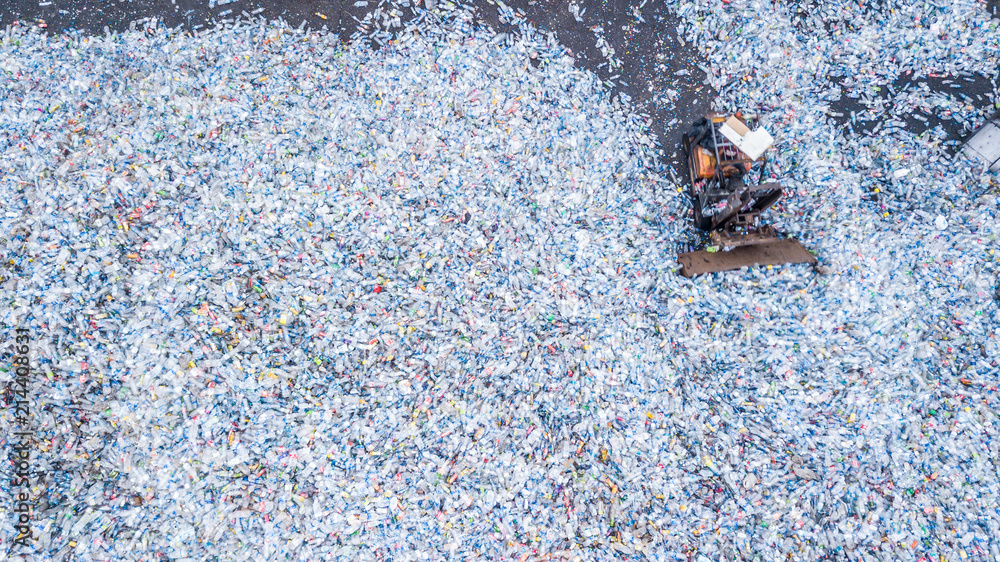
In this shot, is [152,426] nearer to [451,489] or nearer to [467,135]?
[451,489]

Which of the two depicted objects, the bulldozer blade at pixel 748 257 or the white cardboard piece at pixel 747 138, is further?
the bulldozer blade at pixel 748 257

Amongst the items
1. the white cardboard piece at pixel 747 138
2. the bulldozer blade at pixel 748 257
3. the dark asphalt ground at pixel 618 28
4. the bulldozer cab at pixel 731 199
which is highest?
the dark asphalt ground at pixel 618 28

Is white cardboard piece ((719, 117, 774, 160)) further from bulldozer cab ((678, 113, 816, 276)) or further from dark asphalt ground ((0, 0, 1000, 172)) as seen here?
dark asphalt ground ((0, 0, 1000, 172))

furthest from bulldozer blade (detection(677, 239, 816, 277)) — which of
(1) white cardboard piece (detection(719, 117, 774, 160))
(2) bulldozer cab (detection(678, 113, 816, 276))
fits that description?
(1) white cardboard piece (detection(719, 117, 774, 160))

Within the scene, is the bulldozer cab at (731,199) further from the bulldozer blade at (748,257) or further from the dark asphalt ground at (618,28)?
the dark asphalt ground at (618,28)

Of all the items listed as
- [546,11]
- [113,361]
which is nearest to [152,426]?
[113,361]

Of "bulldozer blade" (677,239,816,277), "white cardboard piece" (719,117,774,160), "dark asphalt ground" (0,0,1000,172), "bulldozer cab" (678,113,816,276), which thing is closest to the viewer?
"white cardboard piece" (719,117,774,160)

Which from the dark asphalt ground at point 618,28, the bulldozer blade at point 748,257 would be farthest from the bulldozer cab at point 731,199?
the dark asphalt ground at point 618,28
